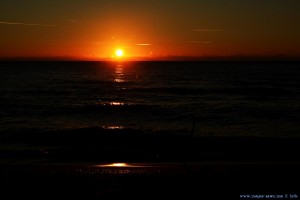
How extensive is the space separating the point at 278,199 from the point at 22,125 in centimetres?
1725

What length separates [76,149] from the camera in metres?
14.2

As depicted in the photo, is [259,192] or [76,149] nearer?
[259,192]

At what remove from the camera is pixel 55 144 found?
15484 millimetres

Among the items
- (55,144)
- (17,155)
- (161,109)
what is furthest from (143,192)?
(161,109)

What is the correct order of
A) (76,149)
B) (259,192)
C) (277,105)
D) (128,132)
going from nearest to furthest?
1. (259,192)
2. (76,149)
3. (128,132)
4. (277,105)

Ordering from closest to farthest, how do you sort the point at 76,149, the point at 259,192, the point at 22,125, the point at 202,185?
the point at 259,192, the point at 202,185, the point at 76,149, the point at 22,125

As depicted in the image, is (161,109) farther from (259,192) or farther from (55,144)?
(259,192)

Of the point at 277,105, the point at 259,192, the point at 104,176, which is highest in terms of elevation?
the point at 259,192

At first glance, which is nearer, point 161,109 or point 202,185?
point 202,185

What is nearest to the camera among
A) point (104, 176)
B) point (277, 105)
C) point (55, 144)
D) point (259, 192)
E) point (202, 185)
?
point (259, 192)

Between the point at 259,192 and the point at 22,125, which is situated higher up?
the point at 259,192

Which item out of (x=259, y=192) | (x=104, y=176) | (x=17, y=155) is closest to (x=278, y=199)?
(x=259, y=192)

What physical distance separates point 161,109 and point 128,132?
357 inches

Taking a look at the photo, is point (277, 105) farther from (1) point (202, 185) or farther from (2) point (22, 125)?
(1) point (202, 185)
